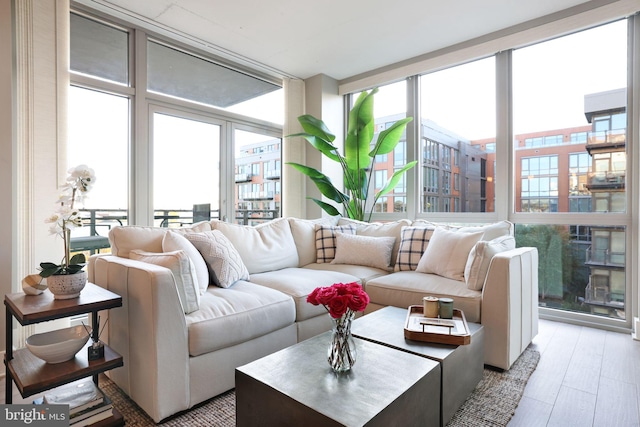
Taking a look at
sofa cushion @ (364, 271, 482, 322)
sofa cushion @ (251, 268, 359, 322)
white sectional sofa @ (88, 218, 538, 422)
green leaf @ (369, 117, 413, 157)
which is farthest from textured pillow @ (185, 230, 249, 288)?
green leaf @ (369, 117, 413, 157)

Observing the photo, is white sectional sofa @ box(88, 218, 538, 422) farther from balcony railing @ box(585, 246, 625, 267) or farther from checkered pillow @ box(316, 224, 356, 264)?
balcony railing @ box(585, 246, 625, 267)

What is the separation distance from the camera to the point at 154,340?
1493 millimetres

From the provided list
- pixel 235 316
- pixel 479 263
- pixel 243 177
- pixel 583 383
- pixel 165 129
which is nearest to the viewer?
pixel 235 316

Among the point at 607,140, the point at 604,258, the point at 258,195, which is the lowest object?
the point at 604,258

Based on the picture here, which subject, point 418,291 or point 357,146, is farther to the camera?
point 357,146

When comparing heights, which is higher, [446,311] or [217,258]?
[217,258]

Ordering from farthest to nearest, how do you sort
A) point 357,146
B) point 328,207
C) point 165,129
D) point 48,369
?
1. point 328,207
2. point 357,146
3. point 165,129
4. point 48,369

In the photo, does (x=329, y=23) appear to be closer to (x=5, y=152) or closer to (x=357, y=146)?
(x=357, y=146)

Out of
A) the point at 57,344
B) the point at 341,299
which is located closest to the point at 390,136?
the point at 341,299

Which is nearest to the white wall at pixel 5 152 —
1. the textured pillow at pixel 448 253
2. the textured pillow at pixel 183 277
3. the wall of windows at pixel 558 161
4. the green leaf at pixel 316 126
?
the textured pillow at pixel 183 277

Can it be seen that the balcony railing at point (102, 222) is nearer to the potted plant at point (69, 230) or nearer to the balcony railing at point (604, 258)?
the potted plant at point (69, 230)

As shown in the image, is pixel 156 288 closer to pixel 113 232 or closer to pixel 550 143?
pixel 113 232

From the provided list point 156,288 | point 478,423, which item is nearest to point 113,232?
point 156,288

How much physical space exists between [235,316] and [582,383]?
6.24ft
